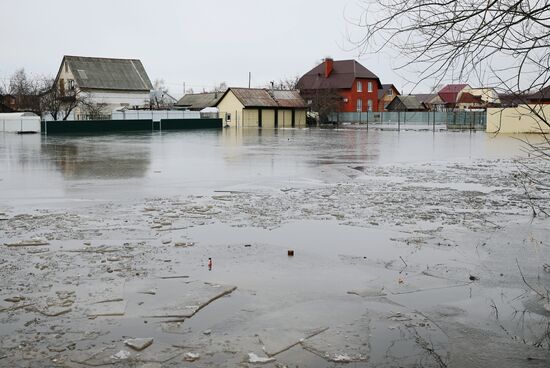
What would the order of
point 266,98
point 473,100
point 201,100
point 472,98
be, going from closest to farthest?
point 473,100 < point 472,98 < point 266,98 < point 201,100

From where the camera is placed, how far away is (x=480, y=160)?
23922 millimetres

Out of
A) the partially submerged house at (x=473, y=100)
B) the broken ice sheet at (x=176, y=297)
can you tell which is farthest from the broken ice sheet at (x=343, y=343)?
the partially submerged house at (x=473, y=100)

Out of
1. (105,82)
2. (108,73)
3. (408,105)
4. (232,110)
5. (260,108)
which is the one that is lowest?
(232,110)

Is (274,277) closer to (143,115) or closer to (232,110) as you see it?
(143,115)

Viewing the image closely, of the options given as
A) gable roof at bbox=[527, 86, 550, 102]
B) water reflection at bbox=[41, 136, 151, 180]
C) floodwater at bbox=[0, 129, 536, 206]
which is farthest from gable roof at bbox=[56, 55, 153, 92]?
gable roof at bbox=[527, 86, 550, 102]

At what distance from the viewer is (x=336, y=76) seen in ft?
306

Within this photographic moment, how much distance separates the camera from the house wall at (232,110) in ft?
275

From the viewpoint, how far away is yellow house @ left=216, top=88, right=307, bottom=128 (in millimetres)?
83875

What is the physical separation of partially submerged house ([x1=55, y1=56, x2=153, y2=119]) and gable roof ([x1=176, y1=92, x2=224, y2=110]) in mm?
9350

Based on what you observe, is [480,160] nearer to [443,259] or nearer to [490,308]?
[443,259]

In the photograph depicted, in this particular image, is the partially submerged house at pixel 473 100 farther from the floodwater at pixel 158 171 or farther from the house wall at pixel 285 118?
the house wall at pixel 285 118

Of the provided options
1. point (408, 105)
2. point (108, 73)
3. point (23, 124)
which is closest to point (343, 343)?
point (23, 124)

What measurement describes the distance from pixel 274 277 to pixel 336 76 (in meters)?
88.1

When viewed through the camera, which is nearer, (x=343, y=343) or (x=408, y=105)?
(x=343, y=343)
